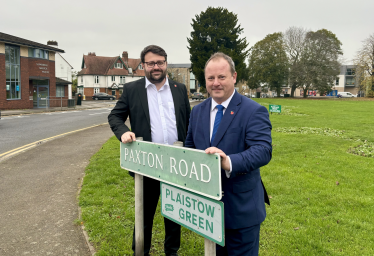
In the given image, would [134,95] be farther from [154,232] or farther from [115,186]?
[115,186]

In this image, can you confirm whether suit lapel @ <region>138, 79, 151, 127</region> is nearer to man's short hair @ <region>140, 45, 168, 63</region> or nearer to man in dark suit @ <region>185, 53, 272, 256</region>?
man's short hair @ <region>140, 45, 168, 63</region>

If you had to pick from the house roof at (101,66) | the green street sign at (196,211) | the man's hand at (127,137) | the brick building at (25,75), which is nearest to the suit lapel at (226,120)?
the green street sign at (196,211)

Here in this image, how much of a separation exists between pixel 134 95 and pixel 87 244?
1875mm

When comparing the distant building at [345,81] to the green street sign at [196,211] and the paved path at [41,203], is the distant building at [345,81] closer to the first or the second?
the paved path at [41,203]

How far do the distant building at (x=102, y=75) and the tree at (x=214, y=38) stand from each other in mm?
23317

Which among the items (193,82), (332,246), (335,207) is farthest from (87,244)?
(193,82)

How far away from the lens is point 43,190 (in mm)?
5180

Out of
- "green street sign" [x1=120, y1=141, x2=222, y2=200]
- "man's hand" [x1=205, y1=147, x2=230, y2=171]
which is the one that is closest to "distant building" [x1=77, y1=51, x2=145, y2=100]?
"green street sign" [x1=120, y1=141, x2=222, y2=200]

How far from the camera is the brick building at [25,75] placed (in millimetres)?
26438

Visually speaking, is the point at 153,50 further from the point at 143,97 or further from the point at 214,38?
the point at 214,38

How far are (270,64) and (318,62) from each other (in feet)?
29.4

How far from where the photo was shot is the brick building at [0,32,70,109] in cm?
2644

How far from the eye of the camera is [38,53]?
3042cm

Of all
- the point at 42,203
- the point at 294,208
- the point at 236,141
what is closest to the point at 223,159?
the point at 236,141
